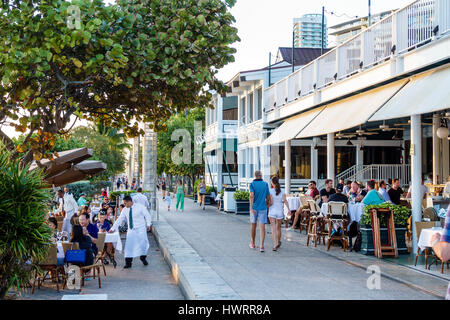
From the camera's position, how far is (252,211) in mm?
14352

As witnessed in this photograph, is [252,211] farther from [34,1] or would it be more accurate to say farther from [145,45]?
[34,1]

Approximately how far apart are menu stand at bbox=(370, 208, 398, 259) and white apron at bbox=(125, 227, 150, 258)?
5.31 metres

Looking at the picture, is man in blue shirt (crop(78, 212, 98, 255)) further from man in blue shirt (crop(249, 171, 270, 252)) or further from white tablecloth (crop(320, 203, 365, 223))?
white tablecloth (crop(320, 203, 365, 223))

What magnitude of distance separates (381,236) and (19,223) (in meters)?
8.19

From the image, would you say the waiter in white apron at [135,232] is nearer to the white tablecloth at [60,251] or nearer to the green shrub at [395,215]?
the white tablecloth at [60,251]

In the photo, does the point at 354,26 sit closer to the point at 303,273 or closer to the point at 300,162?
the point at 300,162

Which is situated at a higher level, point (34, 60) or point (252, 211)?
point (34, 60)

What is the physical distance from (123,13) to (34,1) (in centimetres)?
156

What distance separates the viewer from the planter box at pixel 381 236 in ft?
42.1

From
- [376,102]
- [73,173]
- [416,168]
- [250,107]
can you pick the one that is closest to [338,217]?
[416,168]

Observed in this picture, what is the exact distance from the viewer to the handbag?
1016 cm

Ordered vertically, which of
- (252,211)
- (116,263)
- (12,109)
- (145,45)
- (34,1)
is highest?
(34,1)

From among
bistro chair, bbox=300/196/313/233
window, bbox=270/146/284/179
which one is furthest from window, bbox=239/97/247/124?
bistro chair, bbox=300/196/313/233
